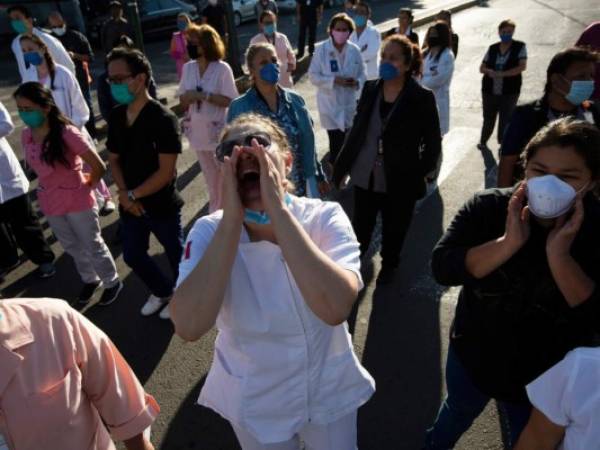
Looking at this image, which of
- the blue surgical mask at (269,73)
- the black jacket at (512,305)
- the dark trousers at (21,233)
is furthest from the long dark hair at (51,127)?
the black jacket at (512,305)

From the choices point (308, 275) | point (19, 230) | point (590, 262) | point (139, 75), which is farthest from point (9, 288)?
point (590, 262)

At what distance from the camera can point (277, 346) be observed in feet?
5.59

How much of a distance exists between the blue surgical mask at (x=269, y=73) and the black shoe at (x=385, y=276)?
1.83 meters

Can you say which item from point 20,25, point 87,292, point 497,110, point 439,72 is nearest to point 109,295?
point 87,292

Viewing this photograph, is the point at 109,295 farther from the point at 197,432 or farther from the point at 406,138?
the point at 406,138

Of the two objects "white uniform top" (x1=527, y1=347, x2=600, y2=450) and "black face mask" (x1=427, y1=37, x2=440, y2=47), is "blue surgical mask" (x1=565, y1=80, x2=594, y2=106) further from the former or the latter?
"black face mask" (x1=427, y1=37, x2=440, y2=47)

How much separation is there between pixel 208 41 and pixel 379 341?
10.5 ft

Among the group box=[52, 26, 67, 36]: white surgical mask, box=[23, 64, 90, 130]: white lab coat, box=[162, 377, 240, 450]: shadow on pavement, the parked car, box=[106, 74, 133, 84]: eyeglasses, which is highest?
box=[106, 74, 133, 84]: eyeglasses

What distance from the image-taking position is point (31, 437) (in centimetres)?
→ 144

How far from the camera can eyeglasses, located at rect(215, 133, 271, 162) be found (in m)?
1.75

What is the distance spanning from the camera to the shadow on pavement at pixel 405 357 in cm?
290

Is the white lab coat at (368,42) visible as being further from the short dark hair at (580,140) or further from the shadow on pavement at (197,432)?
the short dark hair at (580,140)

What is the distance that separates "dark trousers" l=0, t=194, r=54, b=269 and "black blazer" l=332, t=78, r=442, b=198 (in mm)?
2916

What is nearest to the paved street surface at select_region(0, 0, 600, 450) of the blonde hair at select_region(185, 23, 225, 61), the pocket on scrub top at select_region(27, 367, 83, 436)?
the pocket on scrub top at select_region(27, 367, 83, 436)
